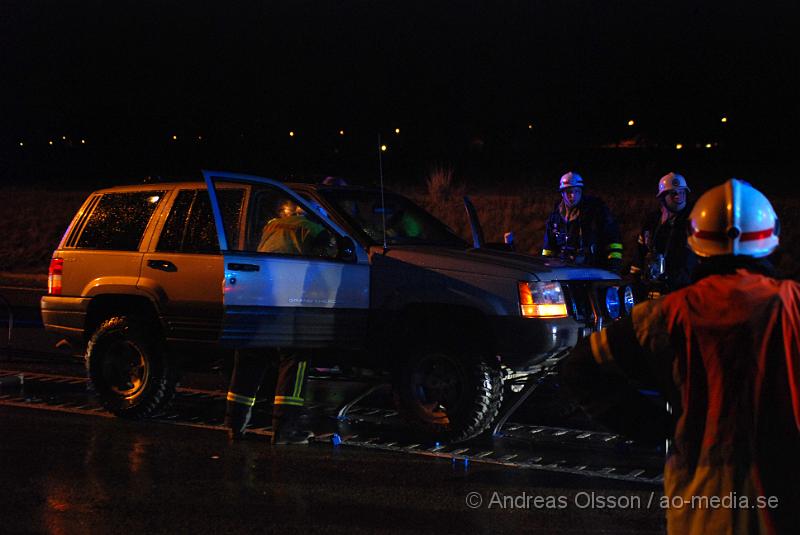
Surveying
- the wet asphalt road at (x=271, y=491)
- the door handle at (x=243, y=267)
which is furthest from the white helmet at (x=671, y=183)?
the door handle at (x=243, y=267)

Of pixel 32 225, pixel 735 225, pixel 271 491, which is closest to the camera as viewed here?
pixel 735 225

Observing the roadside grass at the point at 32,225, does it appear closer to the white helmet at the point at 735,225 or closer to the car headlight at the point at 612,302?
the car headlight at the point at 612,302

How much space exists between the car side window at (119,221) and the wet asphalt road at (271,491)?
1.67 metres

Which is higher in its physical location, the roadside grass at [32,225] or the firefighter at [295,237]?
the roadside grass at [32,225]

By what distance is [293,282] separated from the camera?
7266 mm

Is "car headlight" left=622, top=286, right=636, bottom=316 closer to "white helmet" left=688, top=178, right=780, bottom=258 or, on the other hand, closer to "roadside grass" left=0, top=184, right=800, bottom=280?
"white helmet" left=688, top=178, right=780, bottom=258

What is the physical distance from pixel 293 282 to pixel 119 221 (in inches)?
76.8

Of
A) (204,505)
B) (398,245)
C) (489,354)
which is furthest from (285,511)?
(398,245)

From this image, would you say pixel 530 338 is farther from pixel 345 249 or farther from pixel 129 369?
pixel 129 369

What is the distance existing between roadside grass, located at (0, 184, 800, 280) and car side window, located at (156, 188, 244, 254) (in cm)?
1180

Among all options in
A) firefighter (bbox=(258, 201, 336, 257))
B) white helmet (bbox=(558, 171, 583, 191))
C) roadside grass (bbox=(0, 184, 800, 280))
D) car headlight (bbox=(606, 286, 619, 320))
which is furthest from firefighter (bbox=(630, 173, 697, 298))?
roadside grass (bbox=(0, 184, 800, 280))

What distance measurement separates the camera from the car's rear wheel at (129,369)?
793 centimetres

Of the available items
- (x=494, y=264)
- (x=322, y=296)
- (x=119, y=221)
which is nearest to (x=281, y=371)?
(x=322, y=296)

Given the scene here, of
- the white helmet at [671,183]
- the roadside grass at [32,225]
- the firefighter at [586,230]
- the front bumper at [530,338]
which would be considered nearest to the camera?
the front bumper at [530,338]
